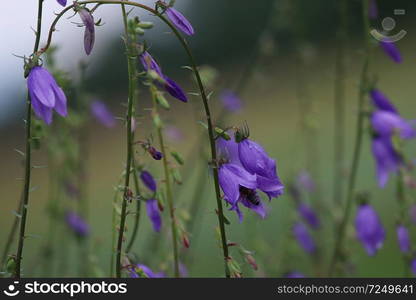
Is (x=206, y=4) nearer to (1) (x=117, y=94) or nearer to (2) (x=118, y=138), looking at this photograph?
(1) (x=117, y=94)

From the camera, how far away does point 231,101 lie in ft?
11.5

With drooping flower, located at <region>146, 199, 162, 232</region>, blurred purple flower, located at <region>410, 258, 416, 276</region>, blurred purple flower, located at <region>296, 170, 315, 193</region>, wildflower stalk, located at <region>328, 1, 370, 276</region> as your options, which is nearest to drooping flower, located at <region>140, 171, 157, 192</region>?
drooping flower, located at <region>146, 199, 162, 232</region>

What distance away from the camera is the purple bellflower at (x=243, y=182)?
1516mm

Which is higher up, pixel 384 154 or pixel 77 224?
pixel 77 224

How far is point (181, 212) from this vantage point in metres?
2.04

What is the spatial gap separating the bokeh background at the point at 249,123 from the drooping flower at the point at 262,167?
326 millimetres

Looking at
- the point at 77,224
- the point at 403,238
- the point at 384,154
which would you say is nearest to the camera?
the point at 403,238

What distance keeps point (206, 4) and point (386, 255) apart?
1416 cm

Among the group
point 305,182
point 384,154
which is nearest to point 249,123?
point 305,182

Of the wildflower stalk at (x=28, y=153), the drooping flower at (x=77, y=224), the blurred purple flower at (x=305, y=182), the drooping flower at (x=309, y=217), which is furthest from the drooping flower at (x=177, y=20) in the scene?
the blurred purple flower at (x=305, y=182)

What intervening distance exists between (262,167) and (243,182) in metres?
0.05

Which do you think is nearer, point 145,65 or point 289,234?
point 145,65

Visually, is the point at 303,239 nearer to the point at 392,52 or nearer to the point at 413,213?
the point at 413,213

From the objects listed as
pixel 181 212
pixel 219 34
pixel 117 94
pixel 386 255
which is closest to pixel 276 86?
pixel 219 34
